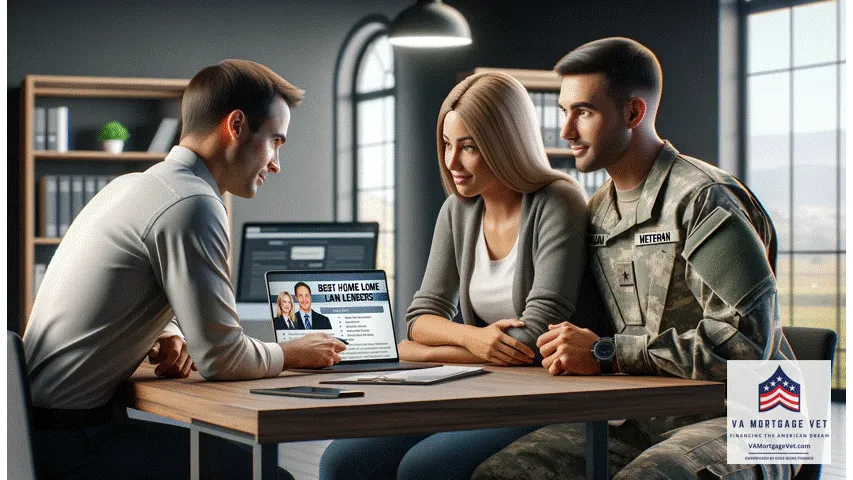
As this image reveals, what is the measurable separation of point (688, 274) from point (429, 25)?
372cm

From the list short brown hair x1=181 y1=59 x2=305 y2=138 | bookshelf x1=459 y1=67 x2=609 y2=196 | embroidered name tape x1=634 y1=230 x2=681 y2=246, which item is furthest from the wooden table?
bookshelf x1=459 y1=67 x2=609 y2=196

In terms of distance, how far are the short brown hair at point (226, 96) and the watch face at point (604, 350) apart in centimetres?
78

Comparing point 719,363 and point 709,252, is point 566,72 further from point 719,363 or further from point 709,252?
point 719,363

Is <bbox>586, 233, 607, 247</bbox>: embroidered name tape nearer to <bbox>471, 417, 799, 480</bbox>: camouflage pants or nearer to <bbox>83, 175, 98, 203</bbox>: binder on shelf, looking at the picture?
<bbox>471, 417, 799, 480</bbox>: camouflage pants

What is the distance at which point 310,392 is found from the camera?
1.75 m

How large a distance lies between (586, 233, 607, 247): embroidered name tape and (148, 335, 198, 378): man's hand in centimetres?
88

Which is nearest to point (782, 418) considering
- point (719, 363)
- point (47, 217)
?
point (719, 363)

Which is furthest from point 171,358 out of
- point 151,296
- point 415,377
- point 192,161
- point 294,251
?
point 294,251

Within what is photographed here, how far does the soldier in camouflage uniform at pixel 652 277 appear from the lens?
2008 mm

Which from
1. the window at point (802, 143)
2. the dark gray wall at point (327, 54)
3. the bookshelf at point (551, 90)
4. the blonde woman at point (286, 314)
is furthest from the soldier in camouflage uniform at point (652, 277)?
the dark gray wall at point (327, 54)

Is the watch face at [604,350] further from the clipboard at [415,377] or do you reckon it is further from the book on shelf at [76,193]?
the book on shelf at [76,193]

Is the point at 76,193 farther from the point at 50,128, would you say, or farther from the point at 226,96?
the point at 226,96

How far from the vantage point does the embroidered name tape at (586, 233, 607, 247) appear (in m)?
2.36

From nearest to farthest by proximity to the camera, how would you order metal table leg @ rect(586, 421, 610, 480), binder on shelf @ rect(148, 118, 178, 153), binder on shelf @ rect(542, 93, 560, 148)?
metal table leg @ rect(586, 421, 610, 480) → binder on shelf @ rect(542, 93, 560, 148) → binder on shelf @ rect(148, 118, 178, 153)
